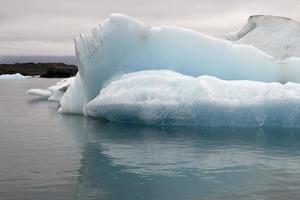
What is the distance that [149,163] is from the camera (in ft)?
26.6

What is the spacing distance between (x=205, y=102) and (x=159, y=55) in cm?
329

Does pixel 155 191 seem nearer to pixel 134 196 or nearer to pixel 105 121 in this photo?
pixel 134 196

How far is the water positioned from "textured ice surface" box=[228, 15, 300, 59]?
7176mm

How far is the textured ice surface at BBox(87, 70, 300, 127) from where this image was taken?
12211mm

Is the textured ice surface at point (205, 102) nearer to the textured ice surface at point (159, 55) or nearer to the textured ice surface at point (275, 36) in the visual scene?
the textured ice surface at point (159, 55)

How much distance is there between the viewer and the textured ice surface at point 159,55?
1482 cm

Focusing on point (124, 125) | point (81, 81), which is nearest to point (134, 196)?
point (124, 125)

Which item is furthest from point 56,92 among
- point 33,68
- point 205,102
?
point 33,68

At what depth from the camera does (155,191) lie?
6.39 meters

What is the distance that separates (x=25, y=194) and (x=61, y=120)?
29.7 feet

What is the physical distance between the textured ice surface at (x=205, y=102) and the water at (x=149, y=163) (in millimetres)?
453

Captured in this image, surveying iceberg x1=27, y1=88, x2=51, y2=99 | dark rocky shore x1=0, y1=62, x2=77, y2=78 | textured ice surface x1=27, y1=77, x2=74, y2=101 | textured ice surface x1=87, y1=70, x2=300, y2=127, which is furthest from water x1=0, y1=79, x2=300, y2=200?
dark rocky shore x1=0, y1=62, x2=77, y2=78

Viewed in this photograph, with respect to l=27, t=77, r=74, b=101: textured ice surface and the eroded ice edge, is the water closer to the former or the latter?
the eroded ice edge

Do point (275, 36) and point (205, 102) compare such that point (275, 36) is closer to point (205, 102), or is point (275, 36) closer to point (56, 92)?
point (205, 102)
